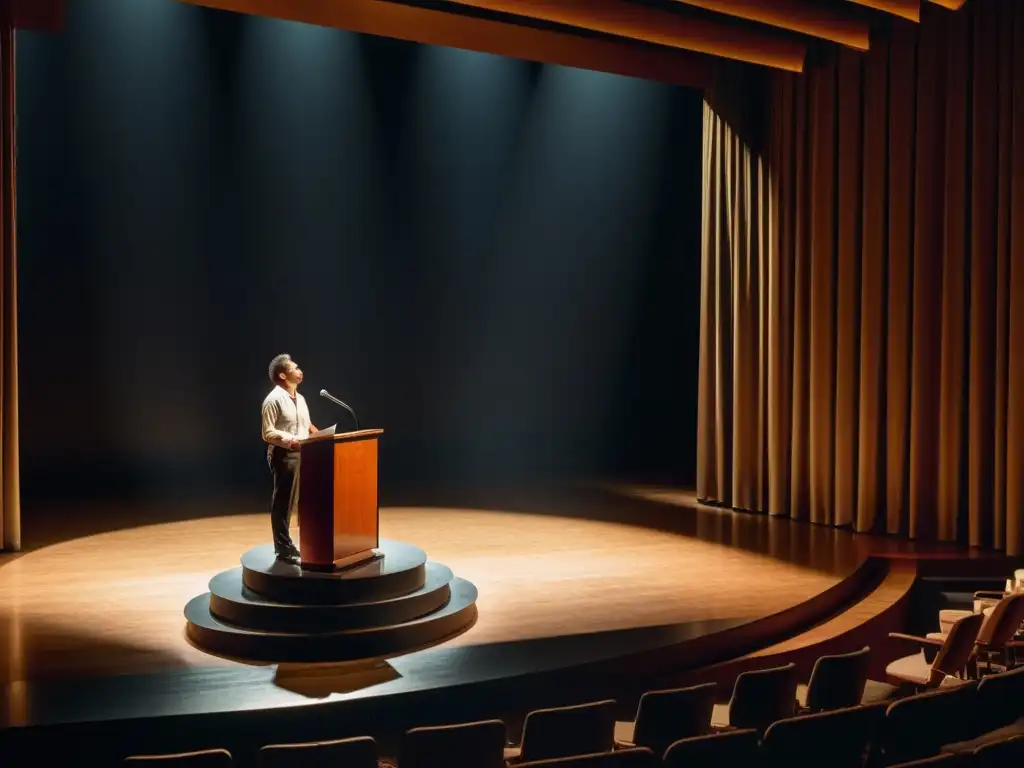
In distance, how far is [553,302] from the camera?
10.4m

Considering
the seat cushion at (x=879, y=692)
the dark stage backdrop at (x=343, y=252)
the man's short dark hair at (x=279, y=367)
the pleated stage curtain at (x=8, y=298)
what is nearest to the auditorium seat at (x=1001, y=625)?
the seat cushion at (x=879, y=692)

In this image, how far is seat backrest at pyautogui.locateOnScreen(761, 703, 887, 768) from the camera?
286 cm

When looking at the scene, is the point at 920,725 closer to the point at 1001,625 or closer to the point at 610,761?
the point at 610,761

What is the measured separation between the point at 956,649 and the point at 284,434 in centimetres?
293

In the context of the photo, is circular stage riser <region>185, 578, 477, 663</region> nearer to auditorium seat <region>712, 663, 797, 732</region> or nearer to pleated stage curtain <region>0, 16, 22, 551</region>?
auditorium seat <region>712, 663, 797, 732</region>

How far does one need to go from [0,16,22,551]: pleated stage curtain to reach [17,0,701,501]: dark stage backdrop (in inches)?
80.4

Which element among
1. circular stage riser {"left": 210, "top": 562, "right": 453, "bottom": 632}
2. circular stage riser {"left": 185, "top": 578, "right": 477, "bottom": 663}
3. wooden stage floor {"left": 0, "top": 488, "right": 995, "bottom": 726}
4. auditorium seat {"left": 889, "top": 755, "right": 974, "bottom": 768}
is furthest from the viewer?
circular stage riser {"left": 210, "top": 562, "right": 453, "bottom": 632}

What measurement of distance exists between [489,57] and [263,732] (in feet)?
24.3

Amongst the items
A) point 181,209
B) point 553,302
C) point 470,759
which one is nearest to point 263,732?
point 470,759

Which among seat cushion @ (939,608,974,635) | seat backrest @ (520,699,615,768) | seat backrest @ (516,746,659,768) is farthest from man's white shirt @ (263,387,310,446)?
seat cushion @ (939,608,974,635)

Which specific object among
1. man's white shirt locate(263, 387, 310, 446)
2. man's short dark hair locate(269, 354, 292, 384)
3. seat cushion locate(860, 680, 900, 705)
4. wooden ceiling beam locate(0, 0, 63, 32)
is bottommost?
seat cushion locate(860, 680, 900, 705)

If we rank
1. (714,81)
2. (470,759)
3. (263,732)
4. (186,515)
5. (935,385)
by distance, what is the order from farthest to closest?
(714,81) → (186,515) → (935,385) → (263,732) → (470,759)

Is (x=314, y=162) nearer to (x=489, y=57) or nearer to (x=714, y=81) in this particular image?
(x=489, y=57)

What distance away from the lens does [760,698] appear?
358 cm
